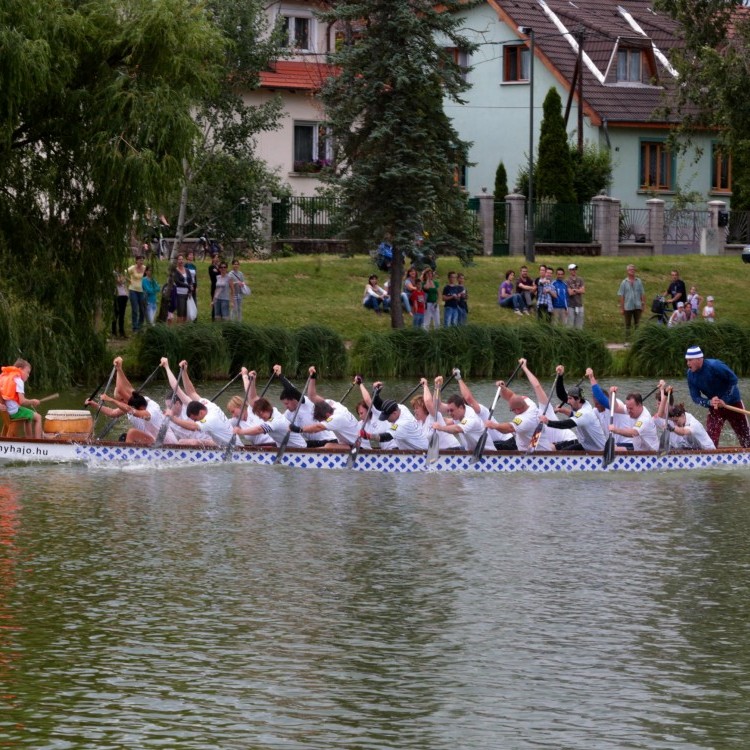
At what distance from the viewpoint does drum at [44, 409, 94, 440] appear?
968 inches

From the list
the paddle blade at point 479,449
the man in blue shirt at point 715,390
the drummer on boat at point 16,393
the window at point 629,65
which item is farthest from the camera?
the window at point 629,65

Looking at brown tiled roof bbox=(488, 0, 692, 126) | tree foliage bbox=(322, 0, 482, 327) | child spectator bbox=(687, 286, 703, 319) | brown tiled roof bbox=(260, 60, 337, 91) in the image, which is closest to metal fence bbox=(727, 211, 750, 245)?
brown tiled roof bbox=(488, 0, 692, 126)

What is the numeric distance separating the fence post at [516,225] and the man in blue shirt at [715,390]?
1137 inches

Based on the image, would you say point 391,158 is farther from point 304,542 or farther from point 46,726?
point 46,726

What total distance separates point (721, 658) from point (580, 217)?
141 feet

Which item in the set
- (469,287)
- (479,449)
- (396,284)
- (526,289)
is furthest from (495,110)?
(479,449)

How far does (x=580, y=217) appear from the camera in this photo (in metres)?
56.2

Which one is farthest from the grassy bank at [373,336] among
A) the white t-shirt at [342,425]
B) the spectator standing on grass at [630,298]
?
the white t-shirt at [342,425]

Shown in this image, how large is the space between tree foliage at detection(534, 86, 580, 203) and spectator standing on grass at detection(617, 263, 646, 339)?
14.1 metres

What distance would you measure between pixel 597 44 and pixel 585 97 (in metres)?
3.23

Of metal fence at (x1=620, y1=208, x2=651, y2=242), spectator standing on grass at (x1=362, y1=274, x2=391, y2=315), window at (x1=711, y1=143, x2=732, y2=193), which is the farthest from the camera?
window at (x1=711, y1=143, x2=732, y2=193)

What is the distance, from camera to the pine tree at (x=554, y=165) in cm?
5753

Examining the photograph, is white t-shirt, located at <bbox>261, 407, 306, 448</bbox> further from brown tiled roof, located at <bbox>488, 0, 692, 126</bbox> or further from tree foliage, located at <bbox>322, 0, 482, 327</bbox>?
brown tiled roof, located at <bbox>488, 0, 692, 126</bbox>

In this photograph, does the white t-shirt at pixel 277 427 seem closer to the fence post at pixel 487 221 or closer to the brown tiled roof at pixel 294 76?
the fence post at pixel 487 221
